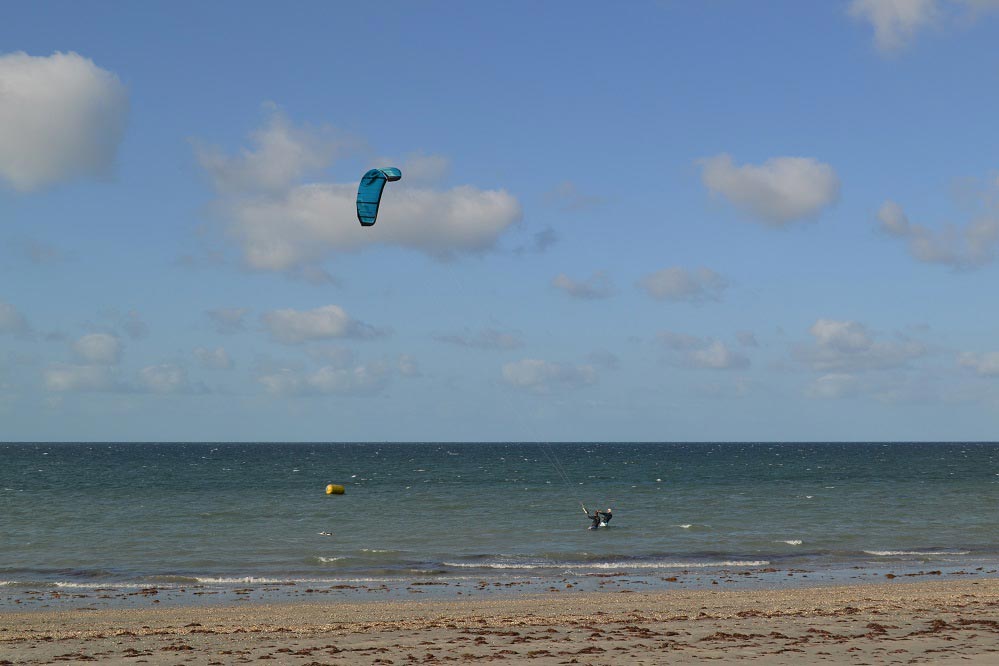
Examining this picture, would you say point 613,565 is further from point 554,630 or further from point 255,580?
point 554,630

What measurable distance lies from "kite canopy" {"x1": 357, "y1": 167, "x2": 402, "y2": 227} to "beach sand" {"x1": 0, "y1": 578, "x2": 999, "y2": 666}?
36.8 feet

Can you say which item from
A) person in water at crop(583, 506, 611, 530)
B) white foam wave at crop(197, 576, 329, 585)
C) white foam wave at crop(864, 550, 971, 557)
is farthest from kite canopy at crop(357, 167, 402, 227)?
white foam wave at crop(864, 550, 971, 557)

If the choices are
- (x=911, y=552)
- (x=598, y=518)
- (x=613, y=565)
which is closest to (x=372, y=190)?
(x=613, y=565)

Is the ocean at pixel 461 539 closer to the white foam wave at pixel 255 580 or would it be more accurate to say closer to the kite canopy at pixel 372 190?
the white foam wave at pixel 255 580

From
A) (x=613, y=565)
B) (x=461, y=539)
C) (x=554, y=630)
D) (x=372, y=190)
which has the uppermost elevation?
(x=372, y=190)

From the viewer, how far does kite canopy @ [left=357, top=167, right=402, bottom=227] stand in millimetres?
28484

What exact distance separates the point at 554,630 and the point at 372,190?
51.1ft

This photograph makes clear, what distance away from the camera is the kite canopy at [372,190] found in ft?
93.5

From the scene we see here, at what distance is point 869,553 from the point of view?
34219 millimetres

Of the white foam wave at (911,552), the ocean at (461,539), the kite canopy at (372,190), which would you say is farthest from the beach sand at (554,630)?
the kite canopy at (372,190)

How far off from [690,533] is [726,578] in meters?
12.8

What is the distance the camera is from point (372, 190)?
95.5 feet

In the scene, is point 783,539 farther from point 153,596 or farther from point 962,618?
point 153,596

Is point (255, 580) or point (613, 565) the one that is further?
point (613, 565)
